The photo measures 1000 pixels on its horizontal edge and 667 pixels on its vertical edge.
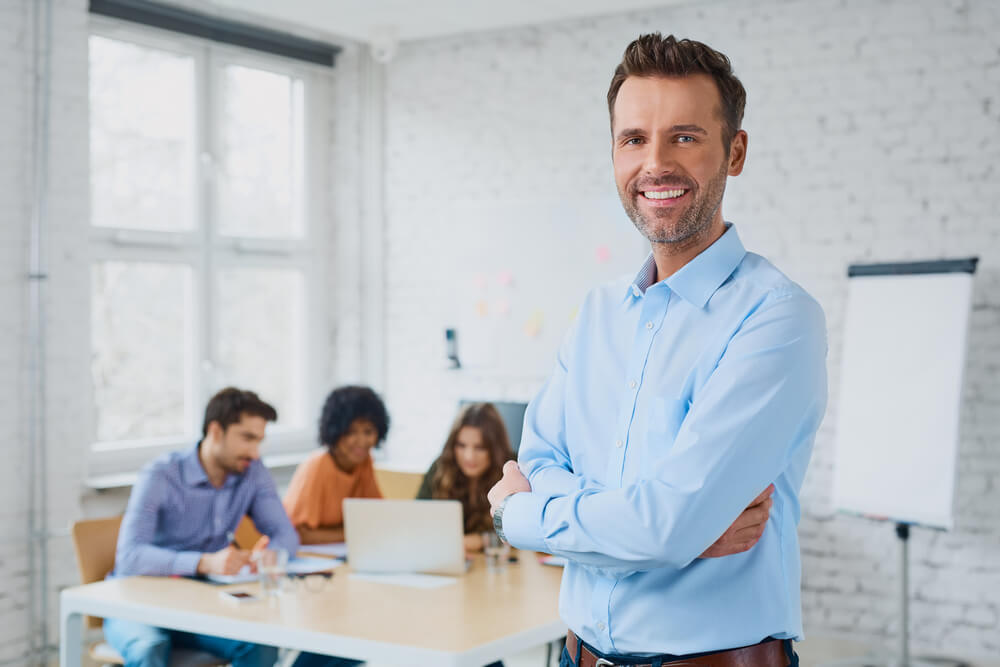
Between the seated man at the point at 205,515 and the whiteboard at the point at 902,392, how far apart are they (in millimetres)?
2521

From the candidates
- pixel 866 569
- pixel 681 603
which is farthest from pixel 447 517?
pixel 866 569

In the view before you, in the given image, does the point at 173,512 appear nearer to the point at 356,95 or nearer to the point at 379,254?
the point at 379,254

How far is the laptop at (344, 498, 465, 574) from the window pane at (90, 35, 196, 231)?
276cm

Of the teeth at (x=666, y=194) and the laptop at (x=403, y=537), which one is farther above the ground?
the teeth at (x=666, y=194)

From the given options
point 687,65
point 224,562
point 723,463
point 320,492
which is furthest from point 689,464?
point 320,492

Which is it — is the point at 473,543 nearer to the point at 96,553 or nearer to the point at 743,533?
the point at 96,553

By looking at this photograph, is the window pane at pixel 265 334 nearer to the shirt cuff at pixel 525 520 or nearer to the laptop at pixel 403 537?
the laptop at pixel 403 537

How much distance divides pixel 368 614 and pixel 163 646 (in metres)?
0.80

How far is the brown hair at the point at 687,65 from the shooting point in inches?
56.1

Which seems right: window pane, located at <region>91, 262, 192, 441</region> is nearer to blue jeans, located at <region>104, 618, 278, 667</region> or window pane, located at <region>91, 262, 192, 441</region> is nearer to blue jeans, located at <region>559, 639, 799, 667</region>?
blue jeans, located at <region>104, 618, 278, 667</region>

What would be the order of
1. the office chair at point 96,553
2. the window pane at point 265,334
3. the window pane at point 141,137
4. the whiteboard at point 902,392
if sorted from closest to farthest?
1. the office chair at point 96,553
2. the whiteboard at point 902,392
3. the window pane at point 141,137
4. the window pane at point 265,334

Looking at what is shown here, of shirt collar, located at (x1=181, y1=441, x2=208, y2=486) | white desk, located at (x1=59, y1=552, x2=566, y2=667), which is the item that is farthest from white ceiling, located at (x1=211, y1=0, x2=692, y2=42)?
white desk, located at (x1=59, y1=552, x2=566, y2=667)

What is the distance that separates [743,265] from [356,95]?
5566 mm

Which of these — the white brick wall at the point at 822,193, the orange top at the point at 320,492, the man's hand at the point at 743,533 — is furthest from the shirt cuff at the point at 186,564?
the man's hand at the point at 743,533
